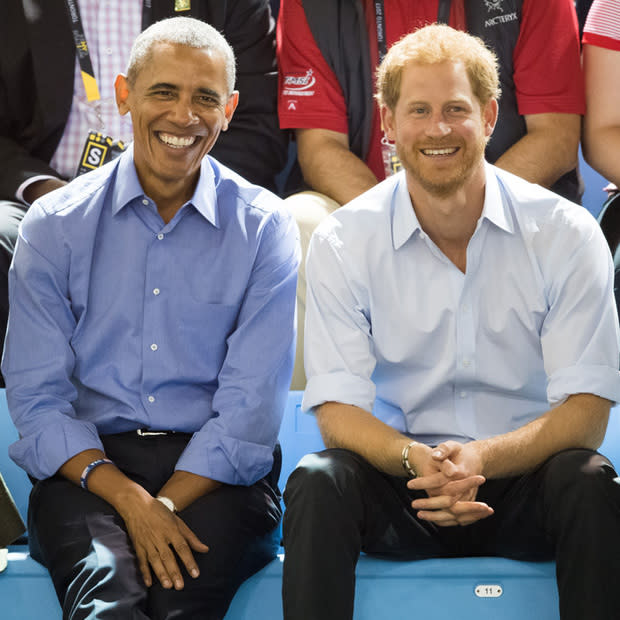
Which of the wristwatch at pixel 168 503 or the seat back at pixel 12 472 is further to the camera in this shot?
the seat back at pixel 12 472

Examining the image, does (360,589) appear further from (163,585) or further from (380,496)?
(163,585)

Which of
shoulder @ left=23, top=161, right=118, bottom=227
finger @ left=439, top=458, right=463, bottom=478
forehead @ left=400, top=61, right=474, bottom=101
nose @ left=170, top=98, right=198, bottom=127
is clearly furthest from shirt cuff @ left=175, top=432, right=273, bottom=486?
forehead @ left=400, top=61, right=474, bottom=101

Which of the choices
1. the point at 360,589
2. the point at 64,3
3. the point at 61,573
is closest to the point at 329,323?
the point at 360,589

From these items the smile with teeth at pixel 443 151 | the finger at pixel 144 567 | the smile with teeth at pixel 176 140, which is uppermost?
the smile with teeth at pixel 176 140

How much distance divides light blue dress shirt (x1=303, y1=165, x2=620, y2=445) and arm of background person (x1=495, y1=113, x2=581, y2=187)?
720 millimetres

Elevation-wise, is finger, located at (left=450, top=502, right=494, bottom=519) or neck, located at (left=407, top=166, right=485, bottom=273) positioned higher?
neck, located at (left=407, top=166, right=485, bottom=273)

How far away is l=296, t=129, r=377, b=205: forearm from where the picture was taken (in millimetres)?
2664

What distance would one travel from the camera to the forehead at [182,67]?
6.66 feet

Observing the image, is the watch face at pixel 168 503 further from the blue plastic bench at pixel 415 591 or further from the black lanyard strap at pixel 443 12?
the black lanyard strap at pixel 443 12

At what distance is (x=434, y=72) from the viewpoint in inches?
75.6

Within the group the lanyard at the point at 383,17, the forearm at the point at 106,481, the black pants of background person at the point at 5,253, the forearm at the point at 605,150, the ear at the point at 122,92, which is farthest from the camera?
the lanyard at the point at 383,17

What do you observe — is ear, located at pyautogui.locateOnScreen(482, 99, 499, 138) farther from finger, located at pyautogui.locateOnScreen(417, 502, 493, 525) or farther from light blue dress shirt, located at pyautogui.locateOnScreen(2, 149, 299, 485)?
finger, located at pyautogui.locateOnScreen(417, 502, 493, 525)

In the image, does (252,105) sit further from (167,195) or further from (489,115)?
(489,115)

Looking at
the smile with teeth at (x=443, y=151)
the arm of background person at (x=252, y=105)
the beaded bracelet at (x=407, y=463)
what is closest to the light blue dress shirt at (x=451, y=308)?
the smile with teeth at (x=443, y=151)
